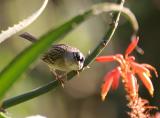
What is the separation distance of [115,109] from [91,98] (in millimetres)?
461

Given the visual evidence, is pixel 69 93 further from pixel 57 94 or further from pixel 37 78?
pixel 37 78

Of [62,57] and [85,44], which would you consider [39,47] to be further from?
[85,44]

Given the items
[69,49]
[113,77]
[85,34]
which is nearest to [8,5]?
[85,34]

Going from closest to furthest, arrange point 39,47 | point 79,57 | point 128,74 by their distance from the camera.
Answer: point 39,47
point 128,74
point 79,57

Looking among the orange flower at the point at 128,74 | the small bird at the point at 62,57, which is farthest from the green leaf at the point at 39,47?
the small bird at the point at 62,57

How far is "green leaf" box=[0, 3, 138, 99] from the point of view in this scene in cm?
118

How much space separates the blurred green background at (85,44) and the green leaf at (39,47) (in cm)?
541

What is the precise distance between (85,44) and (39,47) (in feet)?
18.7

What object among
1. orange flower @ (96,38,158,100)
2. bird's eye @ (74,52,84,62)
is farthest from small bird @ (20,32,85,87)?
orange flower @ (96,38,158,100)

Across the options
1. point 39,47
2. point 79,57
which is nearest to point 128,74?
point 39,47

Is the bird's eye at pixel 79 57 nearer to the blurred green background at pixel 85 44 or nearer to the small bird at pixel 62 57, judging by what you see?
the small bird at pixel 62 57

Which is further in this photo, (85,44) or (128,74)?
(85,44)

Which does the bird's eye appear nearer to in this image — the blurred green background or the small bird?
the small bird

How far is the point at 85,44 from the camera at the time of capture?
22.6 feet
